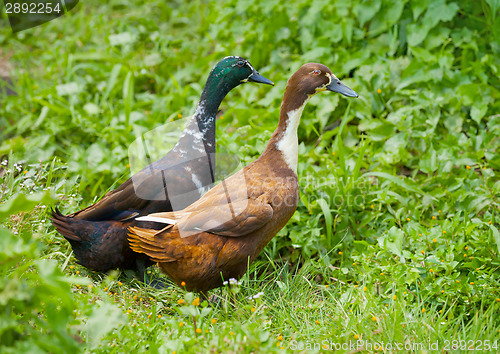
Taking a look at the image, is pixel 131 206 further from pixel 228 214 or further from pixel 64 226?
pixel 228 214

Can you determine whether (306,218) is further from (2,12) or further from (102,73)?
(2,12)

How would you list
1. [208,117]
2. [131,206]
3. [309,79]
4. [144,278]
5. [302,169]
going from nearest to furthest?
[309,79] < [131,206] < [144,278] < [208,117] < [302,169]

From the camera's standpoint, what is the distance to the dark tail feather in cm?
318

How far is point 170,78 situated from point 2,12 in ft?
9.03

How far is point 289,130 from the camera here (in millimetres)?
3131

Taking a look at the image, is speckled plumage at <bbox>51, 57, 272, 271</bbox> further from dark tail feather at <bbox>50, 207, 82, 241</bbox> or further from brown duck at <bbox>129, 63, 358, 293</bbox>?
brown duck at <bbox>129, 63, 358, 293</bbox>

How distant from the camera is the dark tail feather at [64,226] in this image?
3178 millimetres

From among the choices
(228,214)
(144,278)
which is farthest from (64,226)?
(228,214)

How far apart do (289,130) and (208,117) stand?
617 mm

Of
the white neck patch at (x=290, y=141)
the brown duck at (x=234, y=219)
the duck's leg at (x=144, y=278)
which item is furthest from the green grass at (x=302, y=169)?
the white neck patch at (x=290, y=141)

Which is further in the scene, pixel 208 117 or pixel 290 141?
pixel 208 117

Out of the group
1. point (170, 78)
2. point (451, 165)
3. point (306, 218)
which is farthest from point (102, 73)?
point (451, 165)

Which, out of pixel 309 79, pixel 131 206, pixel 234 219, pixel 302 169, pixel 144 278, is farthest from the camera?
pixel 302 169

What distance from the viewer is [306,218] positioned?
144 inches
